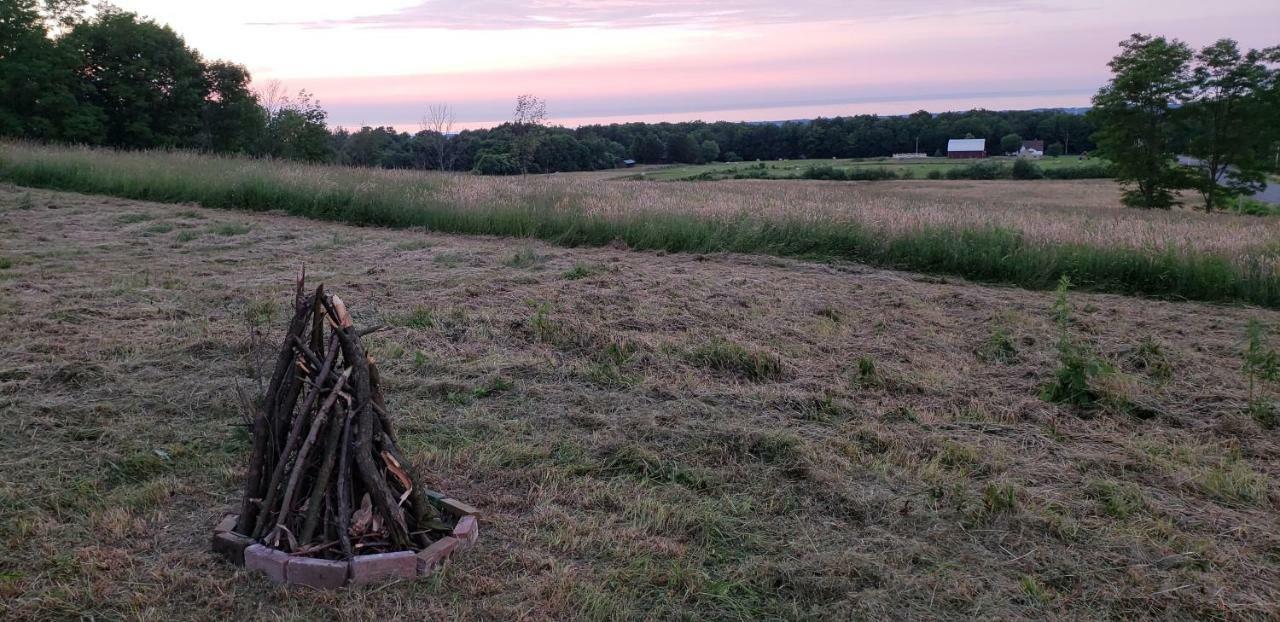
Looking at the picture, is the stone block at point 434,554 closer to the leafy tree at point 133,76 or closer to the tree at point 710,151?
the leafy tree at point 133,76

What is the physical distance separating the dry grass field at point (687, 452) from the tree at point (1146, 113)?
2806cm

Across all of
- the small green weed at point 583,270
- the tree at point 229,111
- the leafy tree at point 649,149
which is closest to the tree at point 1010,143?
the leafy tree at point 649,149

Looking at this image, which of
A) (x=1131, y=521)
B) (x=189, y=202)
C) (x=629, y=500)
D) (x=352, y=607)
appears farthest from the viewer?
(x=189, y=202)

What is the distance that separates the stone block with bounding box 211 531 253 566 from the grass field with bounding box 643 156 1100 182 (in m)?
41.8

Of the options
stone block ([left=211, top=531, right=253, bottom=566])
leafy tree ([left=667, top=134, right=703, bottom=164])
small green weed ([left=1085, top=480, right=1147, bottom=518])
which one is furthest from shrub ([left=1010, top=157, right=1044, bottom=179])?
stone block ([left=211, top=531, right=253, bottom=566])

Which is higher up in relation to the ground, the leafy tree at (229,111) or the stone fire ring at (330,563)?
the leafy tree at (229,111)

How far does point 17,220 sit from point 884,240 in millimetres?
12443

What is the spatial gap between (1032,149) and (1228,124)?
3816 cm

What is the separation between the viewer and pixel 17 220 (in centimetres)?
1187

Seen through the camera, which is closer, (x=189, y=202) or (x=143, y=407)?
(x=143, y=407)

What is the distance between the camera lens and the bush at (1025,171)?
5200 cm

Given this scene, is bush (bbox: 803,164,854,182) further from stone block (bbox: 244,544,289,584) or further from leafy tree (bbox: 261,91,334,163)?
stone block (bbox: 244,544,289,584)

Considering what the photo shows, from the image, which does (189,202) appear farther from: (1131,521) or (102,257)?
(1131,521)

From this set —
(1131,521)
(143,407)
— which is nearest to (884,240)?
(1131,521)
